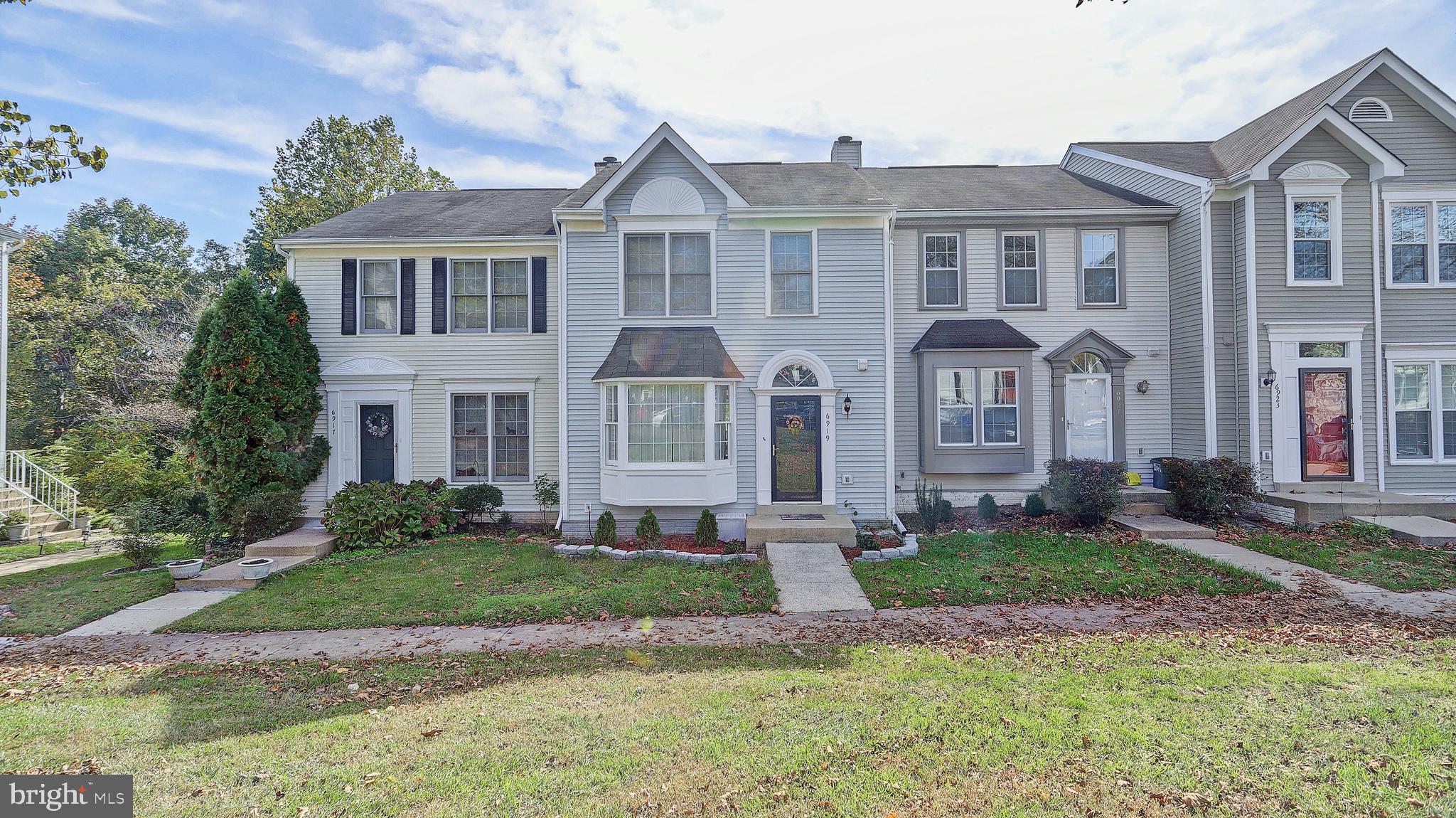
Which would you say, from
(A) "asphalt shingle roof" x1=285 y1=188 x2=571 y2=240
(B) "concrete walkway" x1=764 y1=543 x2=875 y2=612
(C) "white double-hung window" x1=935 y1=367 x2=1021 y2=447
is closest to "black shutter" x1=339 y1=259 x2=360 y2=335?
(A) "asphalt shingle roof" x1=285 y1=188 x2=571 y2=240

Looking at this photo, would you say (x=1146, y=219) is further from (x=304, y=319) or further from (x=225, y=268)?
(x=225, y=268)

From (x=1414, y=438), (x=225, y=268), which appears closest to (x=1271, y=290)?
(x=1414, y=438)

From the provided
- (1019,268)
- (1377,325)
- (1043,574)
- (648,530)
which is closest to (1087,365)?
(1019,268)

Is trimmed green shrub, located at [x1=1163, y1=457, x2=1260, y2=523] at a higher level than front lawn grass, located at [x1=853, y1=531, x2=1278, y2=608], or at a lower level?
higher

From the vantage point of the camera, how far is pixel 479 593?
26.4 ft

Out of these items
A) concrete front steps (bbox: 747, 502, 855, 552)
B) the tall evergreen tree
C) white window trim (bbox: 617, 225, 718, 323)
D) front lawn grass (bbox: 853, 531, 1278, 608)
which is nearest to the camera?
front lawn grass (bbox: 853, 531, 1278, 608)

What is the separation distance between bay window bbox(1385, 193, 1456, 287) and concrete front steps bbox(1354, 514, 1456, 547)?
184 inches

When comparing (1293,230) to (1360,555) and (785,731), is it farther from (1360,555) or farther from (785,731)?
(785,731)

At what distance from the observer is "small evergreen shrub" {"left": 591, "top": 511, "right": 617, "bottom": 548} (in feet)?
34.3

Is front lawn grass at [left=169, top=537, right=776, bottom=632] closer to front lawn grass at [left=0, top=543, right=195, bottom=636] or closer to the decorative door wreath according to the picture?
front lawn grass at [left=0, top=543, right=195, bottom=636]

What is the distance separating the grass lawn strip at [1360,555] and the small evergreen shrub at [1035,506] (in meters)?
2.82

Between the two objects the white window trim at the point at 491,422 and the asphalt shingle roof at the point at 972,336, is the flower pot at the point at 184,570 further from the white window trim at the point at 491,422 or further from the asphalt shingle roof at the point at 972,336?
Answer: the asphalt shingle roof at the point at 972,336

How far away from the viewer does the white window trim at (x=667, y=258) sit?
11609mm

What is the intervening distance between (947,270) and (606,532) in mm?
9070
